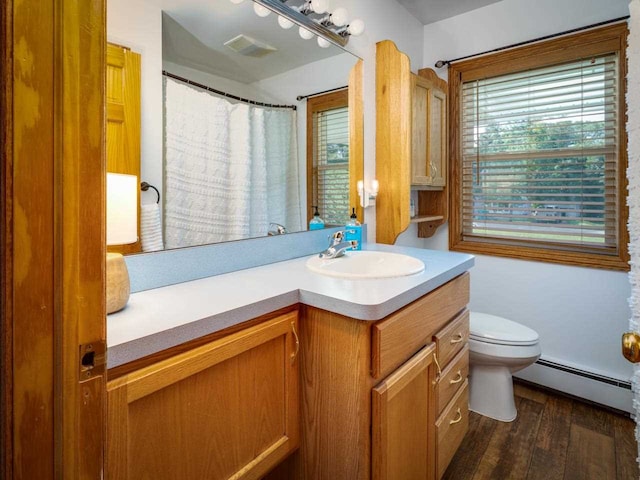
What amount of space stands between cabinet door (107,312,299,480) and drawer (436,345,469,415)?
0.59m

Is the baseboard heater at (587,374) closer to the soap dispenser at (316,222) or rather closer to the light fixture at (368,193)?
the light fixture at (368,193)

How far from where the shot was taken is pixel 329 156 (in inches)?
73.8

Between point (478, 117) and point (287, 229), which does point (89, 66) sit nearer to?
point (287, 229)

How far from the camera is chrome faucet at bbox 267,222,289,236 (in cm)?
155

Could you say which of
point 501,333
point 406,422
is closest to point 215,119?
point 406,422

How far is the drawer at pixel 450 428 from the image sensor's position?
139 centimetres

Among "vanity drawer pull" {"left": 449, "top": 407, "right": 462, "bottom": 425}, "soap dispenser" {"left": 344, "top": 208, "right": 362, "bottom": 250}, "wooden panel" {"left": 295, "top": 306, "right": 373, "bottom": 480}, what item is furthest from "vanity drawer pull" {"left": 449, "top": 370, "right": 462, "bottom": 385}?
"soap dispenser" {"left": 344, "top": 208, "right": 362, "bottom": 250}

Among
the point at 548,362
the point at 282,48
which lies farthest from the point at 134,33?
the point at 548,362

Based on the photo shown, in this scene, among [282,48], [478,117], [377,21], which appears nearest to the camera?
[282,48]

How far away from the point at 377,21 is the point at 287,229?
143cm

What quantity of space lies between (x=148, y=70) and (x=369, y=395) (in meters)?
1.17

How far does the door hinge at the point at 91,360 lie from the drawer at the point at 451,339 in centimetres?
113

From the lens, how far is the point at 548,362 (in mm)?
2229

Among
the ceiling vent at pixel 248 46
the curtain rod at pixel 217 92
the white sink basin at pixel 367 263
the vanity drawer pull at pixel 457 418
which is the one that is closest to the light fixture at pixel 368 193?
the white sink basin at pixel 367 263
